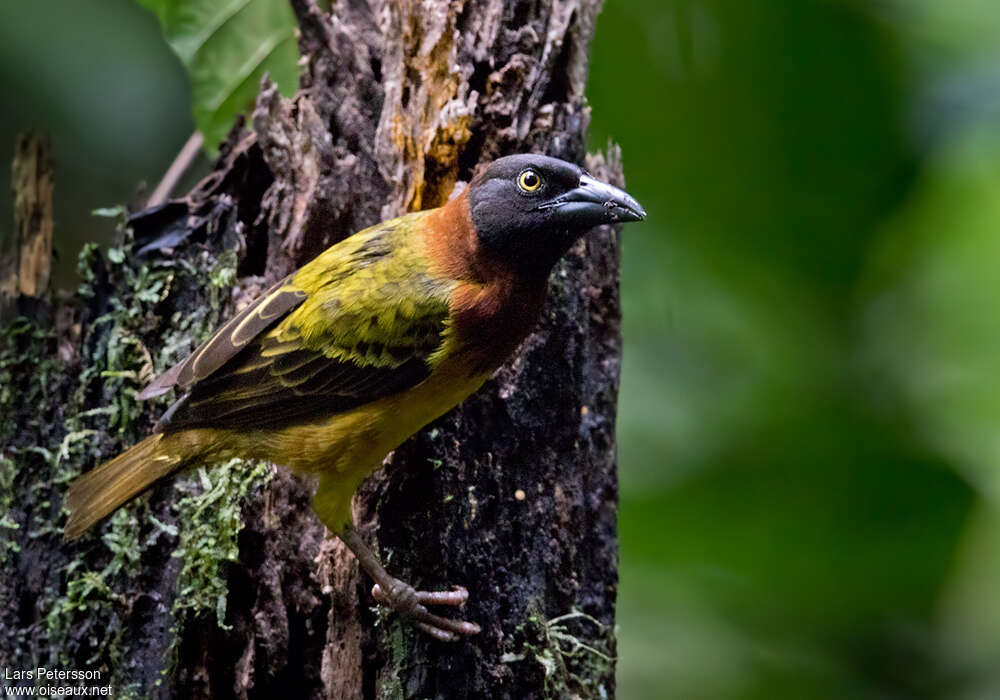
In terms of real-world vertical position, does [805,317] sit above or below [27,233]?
above

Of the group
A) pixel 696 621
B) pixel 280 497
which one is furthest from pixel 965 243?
pixel 280 497

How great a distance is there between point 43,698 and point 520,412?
194 cm

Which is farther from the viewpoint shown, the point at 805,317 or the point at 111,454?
the point at 805,317

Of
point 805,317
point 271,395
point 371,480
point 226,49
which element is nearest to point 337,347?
point 271,395

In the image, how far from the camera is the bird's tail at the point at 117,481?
289cm

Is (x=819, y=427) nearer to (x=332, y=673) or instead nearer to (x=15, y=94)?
(x=332, y=673)

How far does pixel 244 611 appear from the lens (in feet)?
9.71

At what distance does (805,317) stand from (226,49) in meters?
2.89

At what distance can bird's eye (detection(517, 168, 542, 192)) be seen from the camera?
284 cm

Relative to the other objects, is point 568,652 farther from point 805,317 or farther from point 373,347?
point 805,317

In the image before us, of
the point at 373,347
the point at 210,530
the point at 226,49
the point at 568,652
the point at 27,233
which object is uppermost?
the point at 226,49

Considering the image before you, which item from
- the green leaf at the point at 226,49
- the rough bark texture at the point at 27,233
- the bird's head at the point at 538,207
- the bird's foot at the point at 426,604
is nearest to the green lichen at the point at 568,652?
the bird's foot at the point at 426,604

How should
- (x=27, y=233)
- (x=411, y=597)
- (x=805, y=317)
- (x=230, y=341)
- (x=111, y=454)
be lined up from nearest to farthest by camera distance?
(x=411, y=597), (x=230, y=341), (x=111, y=454), (x=27, y=233), (x=805, y=317)

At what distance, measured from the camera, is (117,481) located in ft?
9.61
